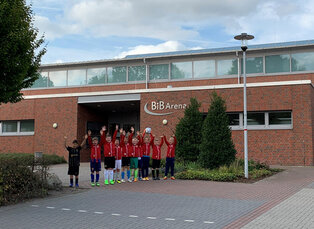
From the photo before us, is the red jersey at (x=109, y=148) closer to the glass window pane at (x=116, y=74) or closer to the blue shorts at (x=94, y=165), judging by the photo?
the blue shorts at (x=94, y=165)

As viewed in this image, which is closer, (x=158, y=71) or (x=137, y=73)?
(x=158, y=71)

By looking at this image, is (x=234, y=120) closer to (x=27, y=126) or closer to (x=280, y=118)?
(x=280, y=118)

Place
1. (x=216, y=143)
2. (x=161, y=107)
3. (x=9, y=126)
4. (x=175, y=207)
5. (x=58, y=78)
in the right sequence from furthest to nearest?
(x=58, y=78)
(x=9, y=126)
(x=161, y=107)
(x=216, y=143)
(x=175, y=207)

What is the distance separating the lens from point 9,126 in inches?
1041

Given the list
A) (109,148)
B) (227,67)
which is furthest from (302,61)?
(109,148)

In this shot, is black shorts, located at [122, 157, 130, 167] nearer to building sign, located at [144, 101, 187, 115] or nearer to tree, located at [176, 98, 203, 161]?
tree, located at [176, 98, 203, 161]

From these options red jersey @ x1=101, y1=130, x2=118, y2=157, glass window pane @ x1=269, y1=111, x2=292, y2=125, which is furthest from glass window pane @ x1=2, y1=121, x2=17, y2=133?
glass window pane @ x1=269, y1=111, x2=292, y2=125

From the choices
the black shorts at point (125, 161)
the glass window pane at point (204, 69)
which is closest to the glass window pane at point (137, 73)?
the glass window pane at point (204, 69)

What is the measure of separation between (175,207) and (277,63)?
60.4 feet

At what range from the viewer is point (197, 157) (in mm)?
16297

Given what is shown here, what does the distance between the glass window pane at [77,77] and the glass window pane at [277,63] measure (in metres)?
13.4

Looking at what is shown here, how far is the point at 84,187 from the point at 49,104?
14.2 meters

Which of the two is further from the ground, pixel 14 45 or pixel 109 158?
pixel 14 45

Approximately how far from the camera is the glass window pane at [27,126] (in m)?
25.7
